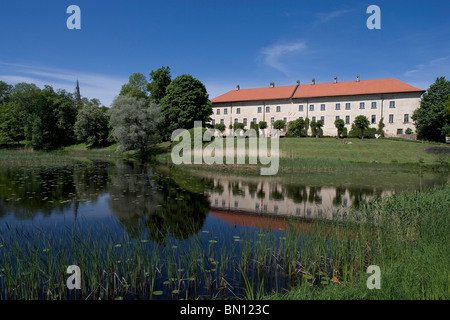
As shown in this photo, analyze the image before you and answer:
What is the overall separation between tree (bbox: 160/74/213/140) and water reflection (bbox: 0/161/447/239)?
83.7 ft

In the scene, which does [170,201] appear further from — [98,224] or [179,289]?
[179,289]

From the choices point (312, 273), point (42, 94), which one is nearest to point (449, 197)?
point (312, 273)

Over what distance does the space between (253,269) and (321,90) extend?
55107mm

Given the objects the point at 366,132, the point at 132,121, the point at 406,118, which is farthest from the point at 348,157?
the point at 132,121

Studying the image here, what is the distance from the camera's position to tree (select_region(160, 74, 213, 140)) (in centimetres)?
4275

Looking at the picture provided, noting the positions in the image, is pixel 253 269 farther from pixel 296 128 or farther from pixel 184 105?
pixel 296 128

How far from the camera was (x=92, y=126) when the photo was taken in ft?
171

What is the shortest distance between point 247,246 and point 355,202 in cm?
814

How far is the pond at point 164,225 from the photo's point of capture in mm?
4887

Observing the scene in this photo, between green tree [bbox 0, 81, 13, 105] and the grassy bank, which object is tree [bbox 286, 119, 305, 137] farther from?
green tree [bbox 0, 81, 13, 105]

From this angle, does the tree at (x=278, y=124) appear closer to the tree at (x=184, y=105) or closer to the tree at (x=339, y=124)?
the tree at (x=339, y=124)

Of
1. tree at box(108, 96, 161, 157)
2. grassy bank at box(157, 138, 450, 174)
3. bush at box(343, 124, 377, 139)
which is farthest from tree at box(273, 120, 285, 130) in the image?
tree at box(108, 96, 161, 157)

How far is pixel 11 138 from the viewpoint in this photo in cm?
5434
